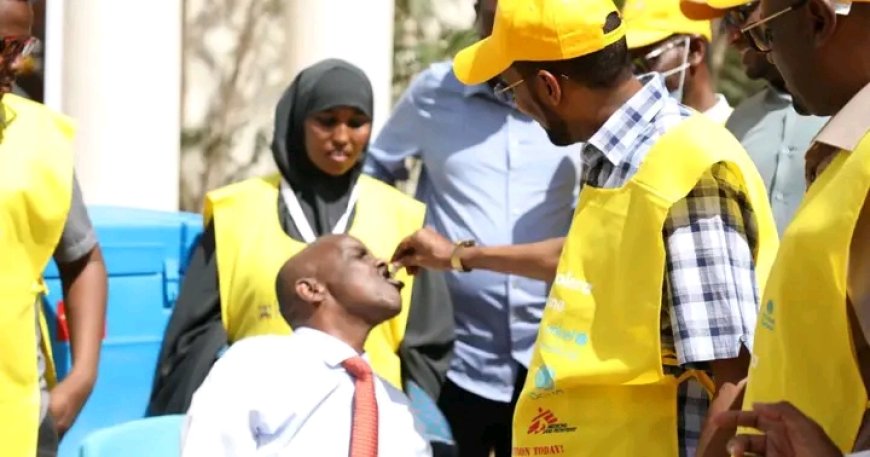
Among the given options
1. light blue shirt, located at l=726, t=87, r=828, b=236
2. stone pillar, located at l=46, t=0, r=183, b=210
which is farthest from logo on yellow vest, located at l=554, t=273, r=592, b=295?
stone pillar, located at l=46, t=0, r=183, b=210

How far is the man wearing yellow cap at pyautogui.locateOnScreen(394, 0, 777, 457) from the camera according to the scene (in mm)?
2457

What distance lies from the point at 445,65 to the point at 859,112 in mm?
2809

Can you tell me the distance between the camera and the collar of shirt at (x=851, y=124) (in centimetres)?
179

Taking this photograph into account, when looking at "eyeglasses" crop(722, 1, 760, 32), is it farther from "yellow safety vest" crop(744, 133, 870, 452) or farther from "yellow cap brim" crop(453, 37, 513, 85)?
"yellow safety vest" crop(744, 133, 870, 452)

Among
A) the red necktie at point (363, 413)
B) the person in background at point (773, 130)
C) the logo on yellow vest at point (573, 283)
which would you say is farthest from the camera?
the person in background at point (773, 130)

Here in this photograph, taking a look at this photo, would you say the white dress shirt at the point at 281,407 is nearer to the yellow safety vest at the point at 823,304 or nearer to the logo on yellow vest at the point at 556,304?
the logo on yellow vest at the point at 556,304

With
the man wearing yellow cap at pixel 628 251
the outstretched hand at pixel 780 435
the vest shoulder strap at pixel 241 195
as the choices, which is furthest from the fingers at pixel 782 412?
the vest shoulder strap at pixel 241 195

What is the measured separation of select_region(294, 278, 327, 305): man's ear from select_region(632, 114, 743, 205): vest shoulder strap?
1113 mm

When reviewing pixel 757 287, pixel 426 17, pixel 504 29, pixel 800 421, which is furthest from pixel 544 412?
pixel 426 17

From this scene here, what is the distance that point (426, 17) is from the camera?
6984 mm

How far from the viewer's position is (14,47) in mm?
3162

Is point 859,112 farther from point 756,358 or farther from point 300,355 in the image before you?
point 300,355

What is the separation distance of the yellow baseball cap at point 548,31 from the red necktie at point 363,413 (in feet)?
2.63

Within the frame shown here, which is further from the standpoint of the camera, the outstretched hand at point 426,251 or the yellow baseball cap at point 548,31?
the outstretched hand at point 426,251
